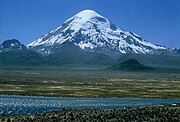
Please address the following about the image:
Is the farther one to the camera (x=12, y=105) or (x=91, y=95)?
(x=91, y=95)

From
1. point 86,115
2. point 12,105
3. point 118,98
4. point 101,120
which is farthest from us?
point 118,98

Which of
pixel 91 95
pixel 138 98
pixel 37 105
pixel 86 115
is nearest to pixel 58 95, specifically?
pixel 91 95

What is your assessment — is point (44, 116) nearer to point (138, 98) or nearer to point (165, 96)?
point (138, 98)

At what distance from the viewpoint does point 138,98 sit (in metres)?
119

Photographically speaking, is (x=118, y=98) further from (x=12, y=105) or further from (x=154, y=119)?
(x=154, y=119)

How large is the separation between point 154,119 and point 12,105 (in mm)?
32368

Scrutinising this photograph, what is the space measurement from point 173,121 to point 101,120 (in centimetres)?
1077

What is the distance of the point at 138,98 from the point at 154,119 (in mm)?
49904

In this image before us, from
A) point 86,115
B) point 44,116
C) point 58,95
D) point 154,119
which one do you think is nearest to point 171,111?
point 154,119

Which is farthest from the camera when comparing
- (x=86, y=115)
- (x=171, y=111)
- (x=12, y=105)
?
(x=12, y=105)

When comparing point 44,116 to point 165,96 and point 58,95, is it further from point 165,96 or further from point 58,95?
point 165,96

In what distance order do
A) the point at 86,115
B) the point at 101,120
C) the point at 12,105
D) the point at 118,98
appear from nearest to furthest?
the point at 101,120 → the point at 86,115 → the point at 12,105 → the point at 118,98

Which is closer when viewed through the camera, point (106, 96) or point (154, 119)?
point (154, 119)

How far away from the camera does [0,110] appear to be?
80.1m
